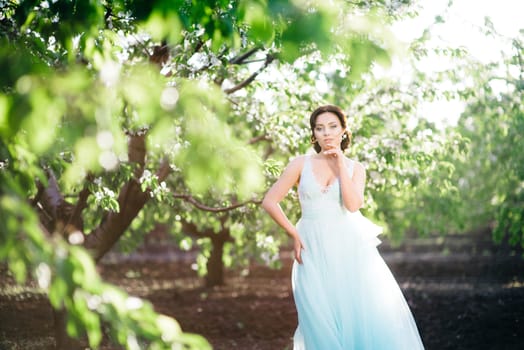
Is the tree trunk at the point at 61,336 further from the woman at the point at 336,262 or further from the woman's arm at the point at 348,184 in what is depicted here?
the woman's arm at the point at 348,184

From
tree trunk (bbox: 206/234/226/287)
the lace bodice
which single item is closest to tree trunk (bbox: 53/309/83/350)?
the lace bodice

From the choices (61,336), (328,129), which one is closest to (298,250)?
(328,129)

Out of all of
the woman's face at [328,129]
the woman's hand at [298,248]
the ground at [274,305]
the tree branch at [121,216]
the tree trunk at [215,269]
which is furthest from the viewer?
the tree trunk at [215,269]

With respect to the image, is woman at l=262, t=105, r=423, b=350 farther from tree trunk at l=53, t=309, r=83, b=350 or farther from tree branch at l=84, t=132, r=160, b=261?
tree trunk at l=53, t=309, r=83, b=350

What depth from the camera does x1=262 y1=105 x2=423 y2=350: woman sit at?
17.1 ft

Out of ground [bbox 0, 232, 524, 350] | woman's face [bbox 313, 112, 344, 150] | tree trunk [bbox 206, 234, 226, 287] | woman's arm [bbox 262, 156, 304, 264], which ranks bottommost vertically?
ground [bbox 0, 232, 524, 350]

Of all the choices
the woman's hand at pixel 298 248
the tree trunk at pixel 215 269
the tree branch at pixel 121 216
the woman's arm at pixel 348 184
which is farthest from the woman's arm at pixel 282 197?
the tree trunk at pixel 215 269

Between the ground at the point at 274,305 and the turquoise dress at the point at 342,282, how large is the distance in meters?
3.89

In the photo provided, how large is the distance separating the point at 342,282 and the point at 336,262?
0.16m

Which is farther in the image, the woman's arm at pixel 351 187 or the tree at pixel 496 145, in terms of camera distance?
the tree at pixel 496 145

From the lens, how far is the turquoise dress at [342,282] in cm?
521

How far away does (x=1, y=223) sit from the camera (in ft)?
6.39

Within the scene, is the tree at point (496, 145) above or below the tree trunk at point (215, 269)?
above

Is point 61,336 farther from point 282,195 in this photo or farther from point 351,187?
point 351,187
